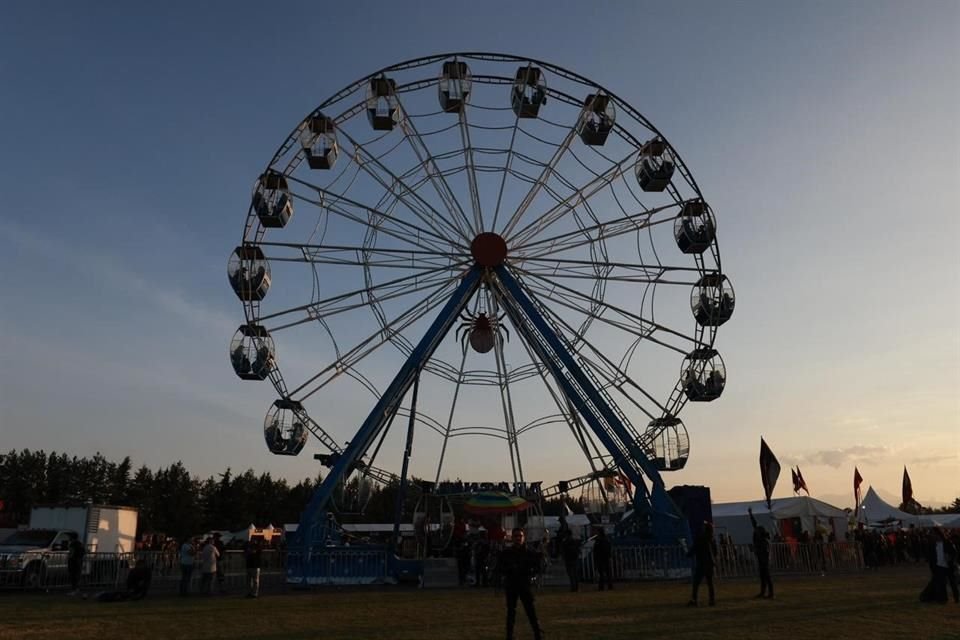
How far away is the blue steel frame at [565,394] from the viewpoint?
67.2 ft

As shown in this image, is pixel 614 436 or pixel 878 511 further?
pixel 878 511

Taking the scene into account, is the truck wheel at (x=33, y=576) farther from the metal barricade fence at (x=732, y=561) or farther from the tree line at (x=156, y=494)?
the tree line at (x=156, y=494)

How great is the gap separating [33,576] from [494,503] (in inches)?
463

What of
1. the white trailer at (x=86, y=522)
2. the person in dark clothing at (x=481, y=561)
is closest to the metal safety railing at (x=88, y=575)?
the white trailer at (x=86, y=522)

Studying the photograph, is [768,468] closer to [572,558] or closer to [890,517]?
[572,558]

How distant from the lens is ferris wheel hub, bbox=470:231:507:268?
22625 mm

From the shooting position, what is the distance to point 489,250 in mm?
22719

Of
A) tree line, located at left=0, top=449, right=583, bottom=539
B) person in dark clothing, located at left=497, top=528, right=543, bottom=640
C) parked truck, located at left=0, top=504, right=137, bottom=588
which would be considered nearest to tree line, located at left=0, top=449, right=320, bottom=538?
tree line, located at left=0, top=449, right=583, bottom=539

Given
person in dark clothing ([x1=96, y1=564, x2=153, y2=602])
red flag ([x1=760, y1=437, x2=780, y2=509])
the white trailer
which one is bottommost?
person in dark clothing ([x1=96, y1=564, x2=153, y2=602])

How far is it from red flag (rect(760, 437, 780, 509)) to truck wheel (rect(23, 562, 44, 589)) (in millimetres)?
23178

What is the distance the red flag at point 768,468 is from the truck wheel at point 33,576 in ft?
76.0

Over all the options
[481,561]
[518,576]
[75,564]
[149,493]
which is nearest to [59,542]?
[75,564]

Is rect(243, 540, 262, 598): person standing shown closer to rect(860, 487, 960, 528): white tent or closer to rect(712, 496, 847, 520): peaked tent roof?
rect(712, 496, 847, 520): peaked tent roof

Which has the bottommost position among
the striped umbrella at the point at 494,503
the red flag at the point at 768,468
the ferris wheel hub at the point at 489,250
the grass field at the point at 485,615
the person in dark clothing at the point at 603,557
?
the grass field at the point at 485,615
